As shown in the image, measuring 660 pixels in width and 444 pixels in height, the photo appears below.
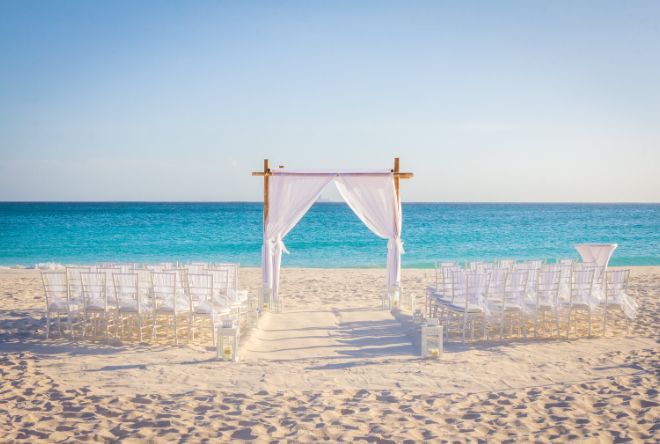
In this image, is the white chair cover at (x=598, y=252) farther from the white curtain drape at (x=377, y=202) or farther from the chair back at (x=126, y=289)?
the chair back at (x=126, y=289)

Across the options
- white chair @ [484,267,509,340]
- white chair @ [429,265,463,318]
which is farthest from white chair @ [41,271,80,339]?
white chair @ [484,267,509,340]

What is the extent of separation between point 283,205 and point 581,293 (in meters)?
4.92

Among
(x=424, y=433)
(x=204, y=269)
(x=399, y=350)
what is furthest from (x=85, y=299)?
(x=424, y=433)

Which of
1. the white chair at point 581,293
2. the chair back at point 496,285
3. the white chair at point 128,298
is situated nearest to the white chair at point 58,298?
the white chair at point 128,298

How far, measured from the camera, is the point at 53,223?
42750 millimetres

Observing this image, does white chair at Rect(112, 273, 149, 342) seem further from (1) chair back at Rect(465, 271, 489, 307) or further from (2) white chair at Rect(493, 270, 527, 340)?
(2) white chair at Rect(493, 270, 527, 340)

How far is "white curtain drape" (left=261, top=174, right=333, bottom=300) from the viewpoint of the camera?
29.8 feet

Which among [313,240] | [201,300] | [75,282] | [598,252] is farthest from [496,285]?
[313,240]

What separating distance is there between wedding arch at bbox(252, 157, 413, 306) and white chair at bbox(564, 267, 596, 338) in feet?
9.64

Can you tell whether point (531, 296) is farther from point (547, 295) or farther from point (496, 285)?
point (496, 285)

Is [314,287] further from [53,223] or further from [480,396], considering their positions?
[53,223]

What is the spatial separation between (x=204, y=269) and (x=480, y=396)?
443 cm

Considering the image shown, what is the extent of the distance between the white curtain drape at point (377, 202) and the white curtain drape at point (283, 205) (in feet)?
1.38

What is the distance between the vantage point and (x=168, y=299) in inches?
268
